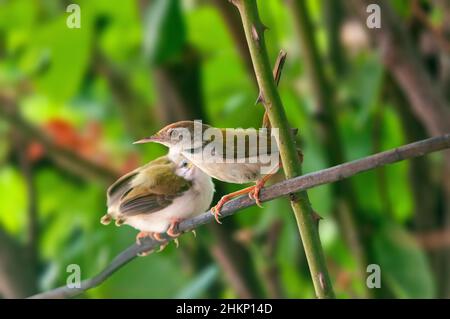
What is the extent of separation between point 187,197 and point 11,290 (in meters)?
0.54

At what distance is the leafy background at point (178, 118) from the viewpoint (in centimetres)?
72

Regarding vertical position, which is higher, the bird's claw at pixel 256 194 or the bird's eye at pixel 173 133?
the bird's eye at pixel 173 133

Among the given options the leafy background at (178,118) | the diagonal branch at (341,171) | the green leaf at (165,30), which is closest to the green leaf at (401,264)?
the leafy background at (178,118)

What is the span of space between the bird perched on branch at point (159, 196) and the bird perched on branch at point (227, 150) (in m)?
0.05

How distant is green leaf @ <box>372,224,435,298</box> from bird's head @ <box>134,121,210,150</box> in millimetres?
436

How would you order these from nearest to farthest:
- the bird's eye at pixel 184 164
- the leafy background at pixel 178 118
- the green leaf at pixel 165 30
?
the bird's eye at pixel 184 164 → the green leaf at pixel 165 30 → the leafy background at pixel 178 118

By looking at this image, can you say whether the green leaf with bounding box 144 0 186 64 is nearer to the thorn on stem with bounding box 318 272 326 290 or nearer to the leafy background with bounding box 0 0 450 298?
the leafy background with bounding box 0 0 450 298

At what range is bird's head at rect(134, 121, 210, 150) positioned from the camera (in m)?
0.34

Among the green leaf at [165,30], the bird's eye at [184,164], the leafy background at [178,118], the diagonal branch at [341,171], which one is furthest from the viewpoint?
the leafy background at [178,118]

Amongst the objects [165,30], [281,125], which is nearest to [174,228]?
[281,125]

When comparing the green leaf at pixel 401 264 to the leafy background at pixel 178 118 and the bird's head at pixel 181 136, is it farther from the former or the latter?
the bird's head at pixel 181 136

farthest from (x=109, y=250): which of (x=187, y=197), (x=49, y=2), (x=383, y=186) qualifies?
(x=49, y=2)

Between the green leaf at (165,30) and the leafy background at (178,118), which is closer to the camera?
the green leaf at (165,30)

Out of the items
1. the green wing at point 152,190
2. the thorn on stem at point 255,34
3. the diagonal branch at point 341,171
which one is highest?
the thorn on stem at point 255,34
